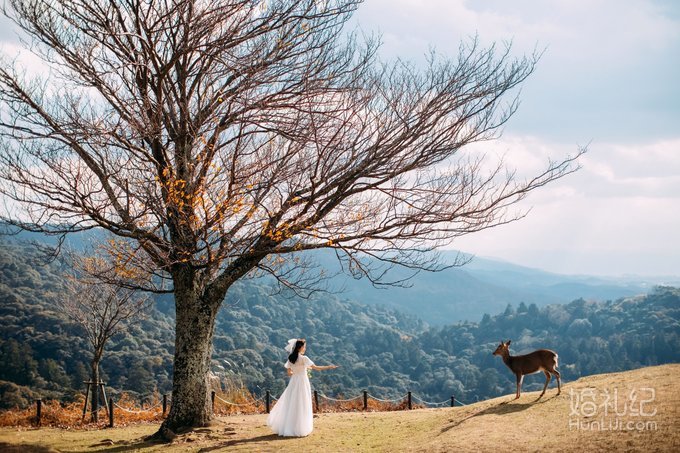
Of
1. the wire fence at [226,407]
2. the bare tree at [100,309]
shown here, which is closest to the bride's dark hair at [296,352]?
the wire fence at [226,407]

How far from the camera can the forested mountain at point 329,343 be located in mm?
42781

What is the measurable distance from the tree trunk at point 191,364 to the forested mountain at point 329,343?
11323mm

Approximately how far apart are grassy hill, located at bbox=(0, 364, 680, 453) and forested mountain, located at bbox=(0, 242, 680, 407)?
11589 mm

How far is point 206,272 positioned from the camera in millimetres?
13039

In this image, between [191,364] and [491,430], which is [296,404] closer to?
[191,364]

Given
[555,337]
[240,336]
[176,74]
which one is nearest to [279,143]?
[176,74]

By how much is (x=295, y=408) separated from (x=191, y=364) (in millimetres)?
2617

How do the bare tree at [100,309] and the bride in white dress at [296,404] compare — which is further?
the bare tree at [100,309]

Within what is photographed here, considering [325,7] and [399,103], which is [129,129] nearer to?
[325,7]

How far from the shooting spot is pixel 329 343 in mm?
90500

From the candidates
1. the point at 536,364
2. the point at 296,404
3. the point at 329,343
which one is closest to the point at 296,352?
the point at 296,404

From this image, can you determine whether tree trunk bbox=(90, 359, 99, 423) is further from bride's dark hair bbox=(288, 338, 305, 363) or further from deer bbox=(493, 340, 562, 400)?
deer bbox=(493, 340, 562, 400)

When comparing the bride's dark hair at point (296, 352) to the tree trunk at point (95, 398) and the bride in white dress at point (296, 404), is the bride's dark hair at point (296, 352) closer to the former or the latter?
the bride in white dress at point (296, 404)

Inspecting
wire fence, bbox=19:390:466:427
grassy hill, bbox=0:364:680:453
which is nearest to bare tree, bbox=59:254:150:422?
wire fence, bbox=19:390:466:427
